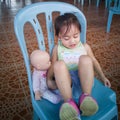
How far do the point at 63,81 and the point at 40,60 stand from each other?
176mm

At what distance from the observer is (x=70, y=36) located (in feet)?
3.32

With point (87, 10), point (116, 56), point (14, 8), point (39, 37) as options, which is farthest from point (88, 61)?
point (14, 8)

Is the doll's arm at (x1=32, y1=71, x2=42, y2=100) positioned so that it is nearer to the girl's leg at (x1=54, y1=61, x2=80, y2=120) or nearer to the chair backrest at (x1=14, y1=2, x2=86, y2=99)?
the chair backrest at (x1=14, y1=2, x2=86, y2=99)

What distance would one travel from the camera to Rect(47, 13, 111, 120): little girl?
2.72 feet

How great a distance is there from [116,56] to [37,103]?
1.51m

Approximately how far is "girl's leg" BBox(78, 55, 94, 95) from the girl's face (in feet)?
0.38

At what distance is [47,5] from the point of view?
3.52 ft

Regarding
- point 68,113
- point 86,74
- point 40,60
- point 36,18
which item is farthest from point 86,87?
point 36,18

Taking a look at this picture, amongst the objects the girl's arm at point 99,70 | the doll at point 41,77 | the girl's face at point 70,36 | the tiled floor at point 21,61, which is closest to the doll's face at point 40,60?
the doll at point 41,77

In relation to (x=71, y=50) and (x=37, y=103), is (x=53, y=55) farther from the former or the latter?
(x=37, y=103)

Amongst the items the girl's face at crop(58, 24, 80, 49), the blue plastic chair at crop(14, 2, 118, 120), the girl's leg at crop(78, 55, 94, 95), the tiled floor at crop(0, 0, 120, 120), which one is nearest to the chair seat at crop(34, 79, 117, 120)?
the blue plastic chair at crop(14, 2, 118, 120)

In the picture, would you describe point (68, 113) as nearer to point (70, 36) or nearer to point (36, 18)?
point (70, 36)

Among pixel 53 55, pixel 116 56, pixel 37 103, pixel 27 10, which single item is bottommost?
pixel 116 56

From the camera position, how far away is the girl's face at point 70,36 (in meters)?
1.00
